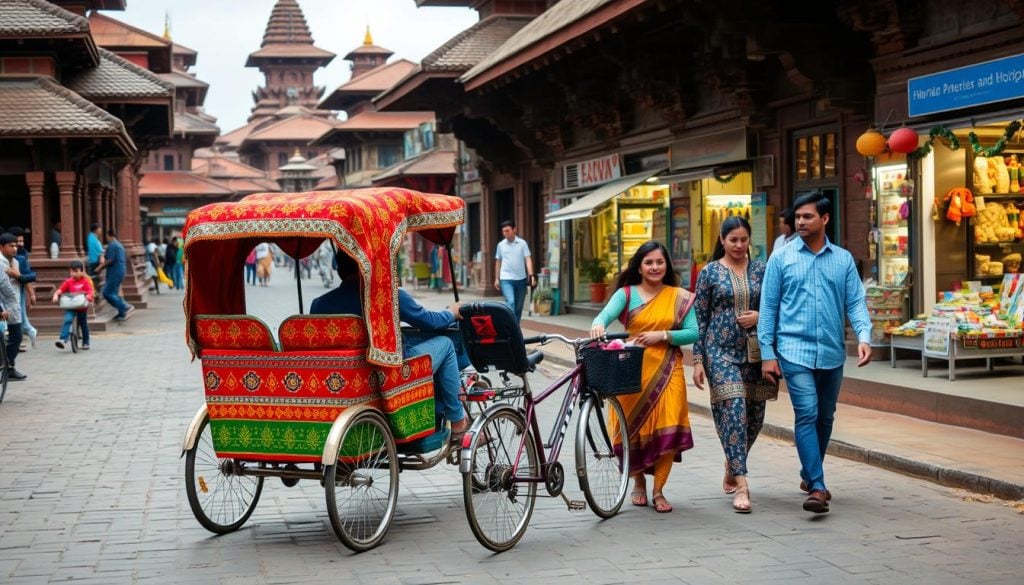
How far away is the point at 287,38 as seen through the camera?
11306 cm

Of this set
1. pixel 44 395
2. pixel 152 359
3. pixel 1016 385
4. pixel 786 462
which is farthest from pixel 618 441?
pixel 152 359

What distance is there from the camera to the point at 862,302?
24.5 feet

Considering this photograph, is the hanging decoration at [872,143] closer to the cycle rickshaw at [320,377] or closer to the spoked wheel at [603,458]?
the spoked wheel at [603,458]

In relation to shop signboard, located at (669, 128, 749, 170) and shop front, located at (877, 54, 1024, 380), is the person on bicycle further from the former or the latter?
shop front, located at (877, 54, 1024, 380)

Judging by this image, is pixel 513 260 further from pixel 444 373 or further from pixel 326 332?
pixel 326 332

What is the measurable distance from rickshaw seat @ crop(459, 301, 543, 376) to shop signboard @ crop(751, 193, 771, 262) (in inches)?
381

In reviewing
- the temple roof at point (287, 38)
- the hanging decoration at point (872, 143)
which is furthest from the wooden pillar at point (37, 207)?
the temple roof at point (287, 38)

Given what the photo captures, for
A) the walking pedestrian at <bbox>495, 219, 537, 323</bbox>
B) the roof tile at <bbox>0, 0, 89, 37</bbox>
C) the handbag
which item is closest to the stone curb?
the walking pedestrian at <bbox>495, 219, 537, 323</bbox>

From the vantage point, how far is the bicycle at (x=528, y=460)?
6418mm

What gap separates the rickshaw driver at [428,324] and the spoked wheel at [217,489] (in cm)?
97

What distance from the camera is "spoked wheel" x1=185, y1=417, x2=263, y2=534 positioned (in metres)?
6.89

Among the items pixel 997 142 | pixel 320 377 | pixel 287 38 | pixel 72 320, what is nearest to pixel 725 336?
pixel 320 377

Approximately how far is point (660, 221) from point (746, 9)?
7387mm

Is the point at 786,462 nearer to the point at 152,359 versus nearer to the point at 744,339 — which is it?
the point at 744,339
